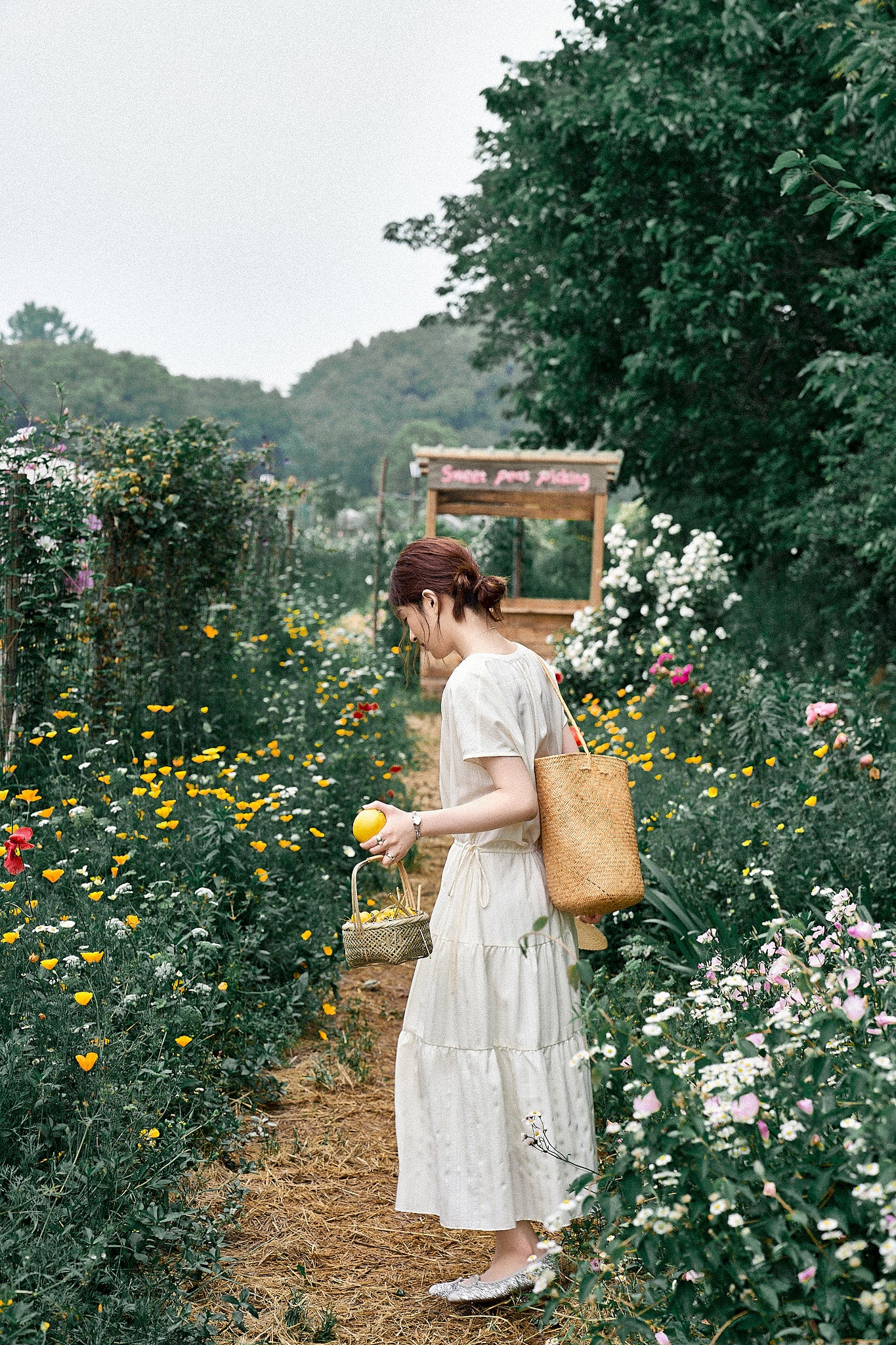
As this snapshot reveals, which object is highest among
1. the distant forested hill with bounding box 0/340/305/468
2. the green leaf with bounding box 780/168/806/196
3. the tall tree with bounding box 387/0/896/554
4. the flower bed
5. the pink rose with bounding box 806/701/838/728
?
the distant forested hill with bounding box 0/340/305/468

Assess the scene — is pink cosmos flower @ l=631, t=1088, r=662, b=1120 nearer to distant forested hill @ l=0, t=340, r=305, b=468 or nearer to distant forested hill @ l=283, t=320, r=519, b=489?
distant forested hill @ l=0, t=340, r=305, b=468

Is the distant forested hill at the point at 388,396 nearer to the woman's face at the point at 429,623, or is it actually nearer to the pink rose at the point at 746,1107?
the woman's face at the point at 429,623

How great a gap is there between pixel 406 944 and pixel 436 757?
6.23 meters

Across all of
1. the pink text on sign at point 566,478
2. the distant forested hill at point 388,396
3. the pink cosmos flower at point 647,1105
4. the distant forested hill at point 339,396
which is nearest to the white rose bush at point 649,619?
the pink text on sign at point 566,478

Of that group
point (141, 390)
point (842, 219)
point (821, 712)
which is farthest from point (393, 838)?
point (141, 390)

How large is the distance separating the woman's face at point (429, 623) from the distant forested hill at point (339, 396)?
51.6 m

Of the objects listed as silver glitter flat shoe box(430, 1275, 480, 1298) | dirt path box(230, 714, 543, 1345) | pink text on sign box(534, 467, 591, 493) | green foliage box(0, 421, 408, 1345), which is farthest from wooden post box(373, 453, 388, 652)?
silver glitter flat shoe box(430, 1275, 480, 1298)

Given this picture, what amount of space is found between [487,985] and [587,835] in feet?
1.38

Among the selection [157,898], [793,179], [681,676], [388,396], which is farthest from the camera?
[388,396]

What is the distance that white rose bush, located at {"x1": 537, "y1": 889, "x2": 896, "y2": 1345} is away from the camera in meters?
1.53

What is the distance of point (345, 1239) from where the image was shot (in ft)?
9.66

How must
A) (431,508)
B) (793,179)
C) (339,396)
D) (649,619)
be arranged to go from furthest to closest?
1. (339,396)
2. (431,508)
3. (649,619)
4. (793,179)

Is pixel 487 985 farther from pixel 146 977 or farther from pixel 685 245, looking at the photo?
pixel 685 245

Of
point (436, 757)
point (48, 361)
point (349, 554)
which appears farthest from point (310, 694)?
point (48, 361)
